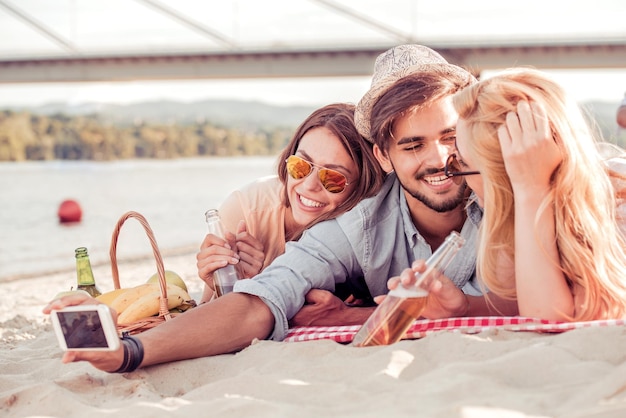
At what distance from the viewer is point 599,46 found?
27672mm

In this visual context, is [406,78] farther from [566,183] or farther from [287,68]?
[287,68]

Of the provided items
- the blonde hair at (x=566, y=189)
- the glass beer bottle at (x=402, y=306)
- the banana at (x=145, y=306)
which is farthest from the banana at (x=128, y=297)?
the blonde hair at (x=566, y=189)

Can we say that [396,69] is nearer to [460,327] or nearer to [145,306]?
[460,327]

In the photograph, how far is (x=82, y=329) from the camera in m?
2.66

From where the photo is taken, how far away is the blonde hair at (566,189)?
2785 millimetres

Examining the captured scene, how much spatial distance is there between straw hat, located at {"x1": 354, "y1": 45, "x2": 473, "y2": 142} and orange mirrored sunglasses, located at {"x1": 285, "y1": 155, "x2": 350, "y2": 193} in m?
0.23

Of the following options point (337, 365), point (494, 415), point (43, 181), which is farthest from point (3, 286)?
point (43, 181)

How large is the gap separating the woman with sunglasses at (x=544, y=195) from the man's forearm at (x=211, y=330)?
76 centimetres

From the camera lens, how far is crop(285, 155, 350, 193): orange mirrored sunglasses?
3980 millimetres

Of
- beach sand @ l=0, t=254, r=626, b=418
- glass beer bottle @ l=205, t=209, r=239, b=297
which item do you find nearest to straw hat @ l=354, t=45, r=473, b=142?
glass beer bottle @ l=205, t=209, r=239, b=297

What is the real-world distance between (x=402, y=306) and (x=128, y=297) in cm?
130

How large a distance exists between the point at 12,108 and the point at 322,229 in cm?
4965

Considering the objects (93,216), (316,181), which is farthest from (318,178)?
(93,216)

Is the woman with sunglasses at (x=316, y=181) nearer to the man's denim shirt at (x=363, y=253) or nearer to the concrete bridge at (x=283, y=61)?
the man's denim shirt at (x=363, y=253)
